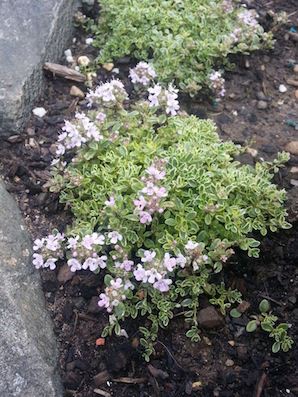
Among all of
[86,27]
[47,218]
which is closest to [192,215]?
[47,218]

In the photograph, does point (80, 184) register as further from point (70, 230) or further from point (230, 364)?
point (230, 364)

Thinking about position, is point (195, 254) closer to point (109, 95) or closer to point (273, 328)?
point (273, 328)

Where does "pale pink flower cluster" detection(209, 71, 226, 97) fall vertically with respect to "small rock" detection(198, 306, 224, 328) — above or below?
above

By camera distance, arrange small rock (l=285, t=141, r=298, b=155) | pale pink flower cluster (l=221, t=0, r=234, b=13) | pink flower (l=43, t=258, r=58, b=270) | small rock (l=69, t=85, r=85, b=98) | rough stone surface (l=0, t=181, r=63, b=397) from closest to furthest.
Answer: rough stone surface (l=0, t=181, r=63, b=397) < pink flower (l=43, t=258, r=58, b=270) < small rock (l=285, t=141, r=298, b=155) < small rock (l=69, t=85, r=85, b=98) < pale pink flower cluster (l=221, t=0, r=234, b=13)

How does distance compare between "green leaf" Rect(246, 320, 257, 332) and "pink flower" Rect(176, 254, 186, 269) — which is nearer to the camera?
"pink flower" Rect(176, 254, 186, 269)

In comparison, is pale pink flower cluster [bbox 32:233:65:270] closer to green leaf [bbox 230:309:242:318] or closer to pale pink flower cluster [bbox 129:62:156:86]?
green leaf [bbox 230:309:242:318]

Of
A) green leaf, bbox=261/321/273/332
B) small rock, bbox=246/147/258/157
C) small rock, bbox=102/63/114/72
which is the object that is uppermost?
small rock, bbox=102/63/114/72

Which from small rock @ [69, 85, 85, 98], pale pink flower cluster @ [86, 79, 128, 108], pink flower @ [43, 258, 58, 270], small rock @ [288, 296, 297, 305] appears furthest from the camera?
small rock @ [69, 85, 85, 98]

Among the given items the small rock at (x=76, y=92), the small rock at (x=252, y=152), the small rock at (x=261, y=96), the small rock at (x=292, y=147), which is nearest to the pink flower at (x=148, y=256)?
the small rock at (x=252, y=152)

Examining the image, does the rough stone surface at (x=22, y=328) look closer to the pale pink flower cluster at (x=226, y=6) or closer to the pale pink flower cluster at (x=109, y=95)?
the pale pink flower cluster at (x=109, y=95)

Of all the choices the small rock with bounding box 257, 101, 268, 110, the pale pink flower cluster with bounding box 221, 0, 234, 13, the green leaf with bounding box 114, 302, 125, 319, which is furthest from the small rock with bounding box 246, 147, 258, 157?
the green leaf with bounding box 114, 302, 125, 319
